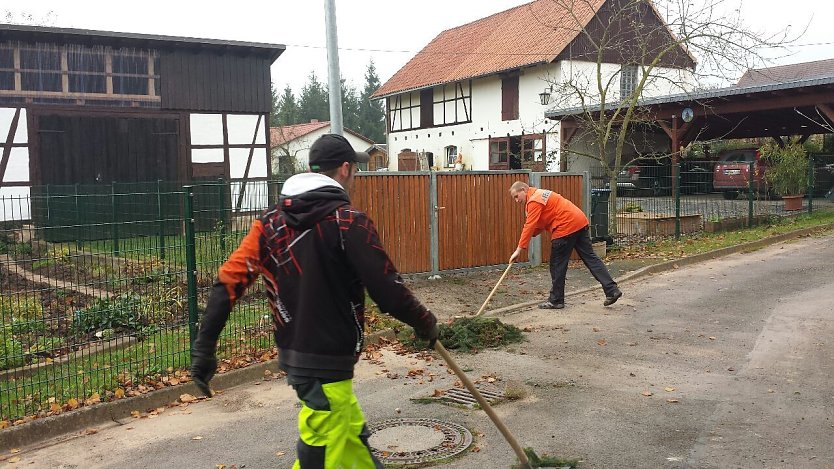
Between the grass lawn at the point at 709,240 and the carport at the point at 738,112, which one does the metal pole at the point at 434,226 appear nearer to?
the grass lawn at the point at 709,240

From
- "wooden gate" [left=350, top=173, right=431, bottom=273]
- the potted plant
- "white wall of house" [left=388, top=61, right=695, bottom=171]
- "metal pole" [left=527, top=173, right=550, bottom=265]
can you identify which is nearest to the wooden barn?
"wooden gate" [left=350, top=173, right=431, bottom=273]

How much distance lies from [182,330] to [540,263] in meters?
7.34

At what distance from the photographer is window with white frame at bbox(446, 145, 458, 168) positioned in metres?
35.7

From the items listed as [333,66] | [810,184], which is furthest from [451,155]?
[333,66]

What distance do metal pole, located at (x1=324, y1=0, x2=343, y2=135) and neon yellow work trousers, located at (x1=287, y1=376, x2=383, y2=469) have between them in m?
6.26

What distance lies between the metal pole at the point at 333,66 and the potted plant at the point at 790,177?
13.8 metres

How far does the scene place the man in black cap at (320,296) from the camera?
3033 mm

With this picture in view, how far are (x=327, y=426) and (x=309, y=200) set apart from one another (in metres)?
0.96

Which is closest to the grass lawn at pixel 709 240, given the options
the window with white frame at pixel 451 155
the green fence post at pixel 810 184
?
the green fence post at pixel 810 184

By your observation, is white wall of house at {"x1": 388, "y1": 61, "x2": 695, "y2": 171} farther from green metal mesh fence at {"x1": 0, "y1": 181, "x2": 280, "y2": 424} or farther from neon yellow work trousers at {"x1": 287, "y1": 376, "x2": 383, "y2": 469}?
neon yellow work trousers at {"x1": 287, "y1": 376, "x2": 383, "y2": 469}

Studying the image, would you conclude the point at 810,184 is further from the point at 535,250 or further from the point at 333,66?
the point at 333,66

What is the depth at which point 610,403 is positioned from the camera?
5570mm

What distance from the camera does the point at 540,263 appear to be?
12.8 m

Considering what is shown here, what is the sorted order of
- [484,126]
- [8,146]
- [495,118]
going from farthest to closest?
1. [484,126]
2. [495,118]
3. [8,146]
